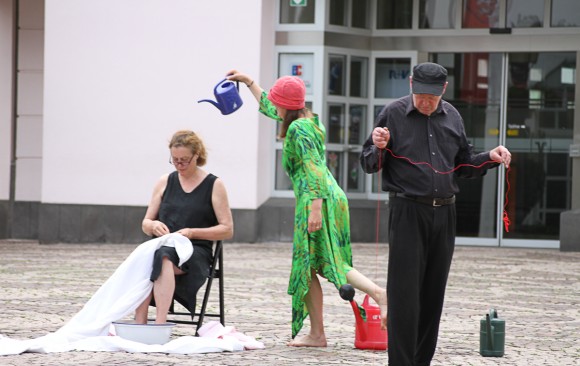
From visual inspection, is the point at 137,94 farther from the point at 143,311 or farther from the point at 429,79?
the point at 429,79

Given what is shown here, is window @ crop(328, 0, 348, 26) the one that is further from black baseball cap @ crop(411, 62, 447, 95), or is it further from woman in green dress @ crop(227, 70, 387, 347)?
black baseball cap @ crop(411, 62, 447, 95)

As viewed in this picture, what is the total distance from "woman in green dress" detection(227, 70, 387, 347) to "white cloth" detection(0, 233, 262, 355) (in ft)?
1.84

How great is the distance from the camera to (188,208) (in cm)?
816

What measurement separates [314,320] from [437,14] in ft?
35.1

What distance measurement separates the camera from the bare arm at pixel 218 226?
26.3 feet

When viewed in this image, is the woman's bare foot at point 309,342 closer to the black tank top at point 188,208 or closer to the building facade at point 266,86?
the black tank top at point 188,208

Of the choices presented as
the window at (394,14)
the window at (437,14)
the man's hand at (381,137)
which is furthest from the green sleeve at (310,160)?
the window at (394,14)

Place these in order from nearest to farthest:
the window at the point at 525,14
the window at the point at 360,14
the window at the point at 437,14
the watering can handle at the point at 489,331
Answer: the watering can handle at the point at 489,331, the window at the point at 525,14, the window at the point at 437,14, the window at the point at 360,14

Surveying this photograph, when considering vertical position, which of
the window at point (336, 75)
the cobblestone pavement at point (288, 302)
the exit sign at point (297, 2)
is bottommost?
the cobblestone pavement at point (288, 302)

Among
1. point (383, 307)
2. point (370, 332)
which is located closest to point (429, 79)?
point (383, 307)

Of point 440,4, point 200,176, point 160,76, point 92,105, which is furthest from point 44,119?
point 200,176

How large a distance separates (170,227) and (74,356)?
1.39m

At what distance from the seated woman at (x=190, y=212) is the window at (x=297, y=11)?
9.31 m

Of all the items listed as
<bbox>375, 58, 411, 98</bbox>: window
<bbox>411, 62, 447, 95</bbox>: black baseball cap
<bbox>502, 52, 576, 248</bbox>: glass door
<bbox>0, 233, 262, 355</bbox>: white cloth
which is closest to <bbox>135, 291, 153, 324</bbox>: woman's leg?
<bbox>0, 233, 262, 355</bbox>: white cloth
